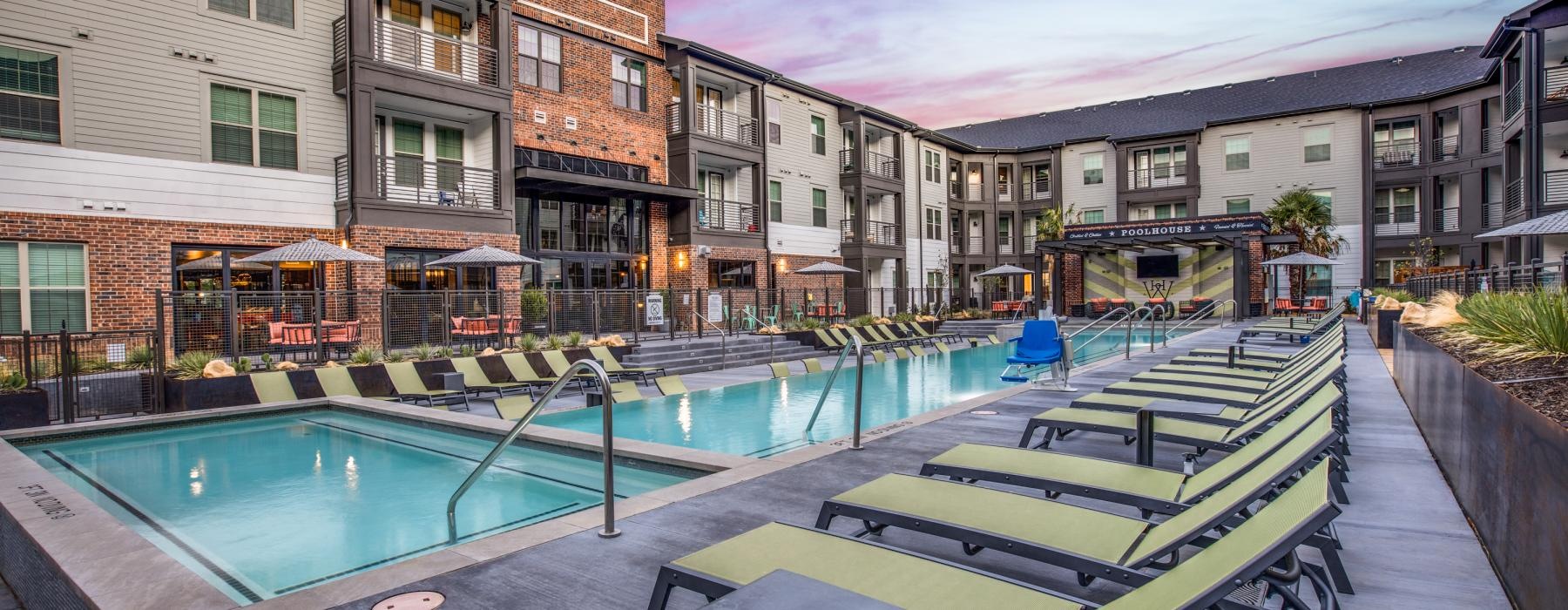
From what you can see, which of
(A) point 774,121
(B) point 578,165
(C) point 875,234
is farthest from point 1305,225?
(B) point 578,165

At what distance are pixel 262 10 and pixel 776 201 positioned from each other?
15.9 meters

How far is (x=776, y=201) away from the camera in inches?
1082

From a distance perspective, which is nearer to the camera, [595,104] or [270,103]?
[270,103]

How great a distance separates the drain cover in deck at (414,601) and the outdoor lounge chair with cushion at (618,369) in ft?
30.9

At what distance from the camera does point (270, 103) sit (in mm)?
15875

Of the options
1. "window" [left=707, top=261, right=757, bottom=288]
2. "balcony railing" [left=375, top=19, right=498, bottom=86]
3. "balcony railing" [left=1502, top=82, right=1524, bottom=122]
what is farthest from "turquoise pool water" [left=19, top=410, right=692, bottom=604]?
"balcony railing" [left=1502, top=82, right=1524, bottom=122]

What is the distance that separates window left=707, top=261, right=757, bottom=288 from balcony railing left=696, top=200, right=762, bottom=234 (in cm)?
114

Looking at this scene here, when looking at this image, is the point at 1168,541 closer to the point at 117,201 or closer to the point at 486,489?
the point at 486,489

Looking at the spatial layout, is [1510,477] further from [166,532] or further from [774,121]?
[774,121]

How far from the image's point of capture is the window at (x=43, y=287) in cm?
1297

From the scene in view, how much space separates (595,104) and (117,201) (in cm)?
1107

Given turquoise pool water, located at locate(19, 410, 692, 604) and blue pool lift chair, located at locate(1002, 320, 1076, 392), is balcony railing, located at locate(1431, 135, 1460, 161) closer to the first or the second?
blue pool lift chair, located at locate(1002, 320, 1076, 392)

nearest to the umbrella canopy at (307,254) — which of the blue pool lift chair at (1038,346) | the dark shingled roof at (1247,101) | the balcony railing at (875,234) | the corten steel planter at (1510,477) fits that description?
the blue pool lift chair at (1038,346)

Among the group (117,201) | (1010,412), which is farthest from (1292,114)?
(117,201)
